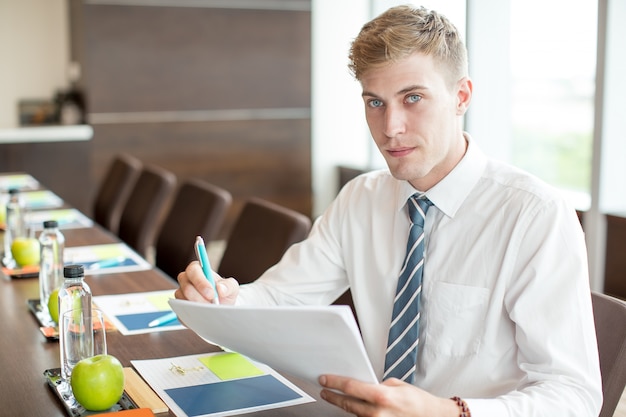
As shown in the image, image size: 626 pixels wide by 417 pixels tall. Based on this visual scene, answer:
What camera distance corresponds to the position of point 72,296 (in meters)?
1.64

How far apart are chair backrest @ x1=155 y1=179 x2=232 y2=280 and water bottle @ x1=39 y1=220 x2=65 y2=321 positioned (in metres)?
0.78

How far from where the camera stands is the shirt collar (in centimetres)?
165

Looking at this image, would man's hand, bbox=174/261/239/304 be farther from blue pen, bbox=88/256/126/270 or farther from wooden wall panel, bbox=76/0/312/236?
wooden wall panel, bbox=76/0/312/236

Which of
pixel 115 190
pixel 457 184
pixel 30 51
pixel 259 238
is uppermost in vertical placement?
pixel 30 51

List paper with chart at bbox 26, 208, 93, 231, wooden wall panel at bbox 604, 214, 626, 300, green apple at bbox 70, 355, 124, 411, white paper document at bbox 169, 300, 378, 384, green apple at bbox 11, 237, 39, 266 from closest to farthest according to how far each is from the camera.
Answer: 1. white paper document at bbox 169, 300, 378, 384
2. green apple at bbox 70, 355, 124, 411
3. green apple at bbox 11, 237, 39, 266
4. paper with chart at bbox 26, 208, 93, 231
5. wooden wall panel at bbox 604, 214, 626, 300

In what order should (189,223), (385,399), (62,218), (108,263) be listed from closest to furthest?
(385,399) < (108,263) < (189,223) < (62,218)

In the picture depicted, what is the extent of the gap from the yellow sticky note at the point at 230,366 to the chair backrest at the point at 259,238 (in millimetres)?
699

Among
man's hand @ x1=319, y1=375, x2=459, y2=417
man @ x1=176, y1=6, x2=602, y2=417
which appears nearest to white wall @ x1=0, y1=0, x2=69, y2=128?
man @ x1=176, y1=6, x2=602, y2=417

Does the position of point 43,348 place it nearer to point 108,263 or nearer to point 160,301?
point 160,301

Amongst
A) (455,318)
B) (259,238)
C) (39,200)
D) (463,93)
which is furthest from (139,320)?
(39,200)

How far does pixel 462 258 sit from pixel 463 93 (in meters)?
0.34

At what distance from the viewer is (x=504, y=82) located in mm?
4961

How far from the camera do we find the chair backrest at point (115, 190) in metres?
4.41

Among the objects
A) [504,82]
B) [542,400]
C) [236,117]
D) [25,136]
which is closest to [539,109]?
[504,82]
